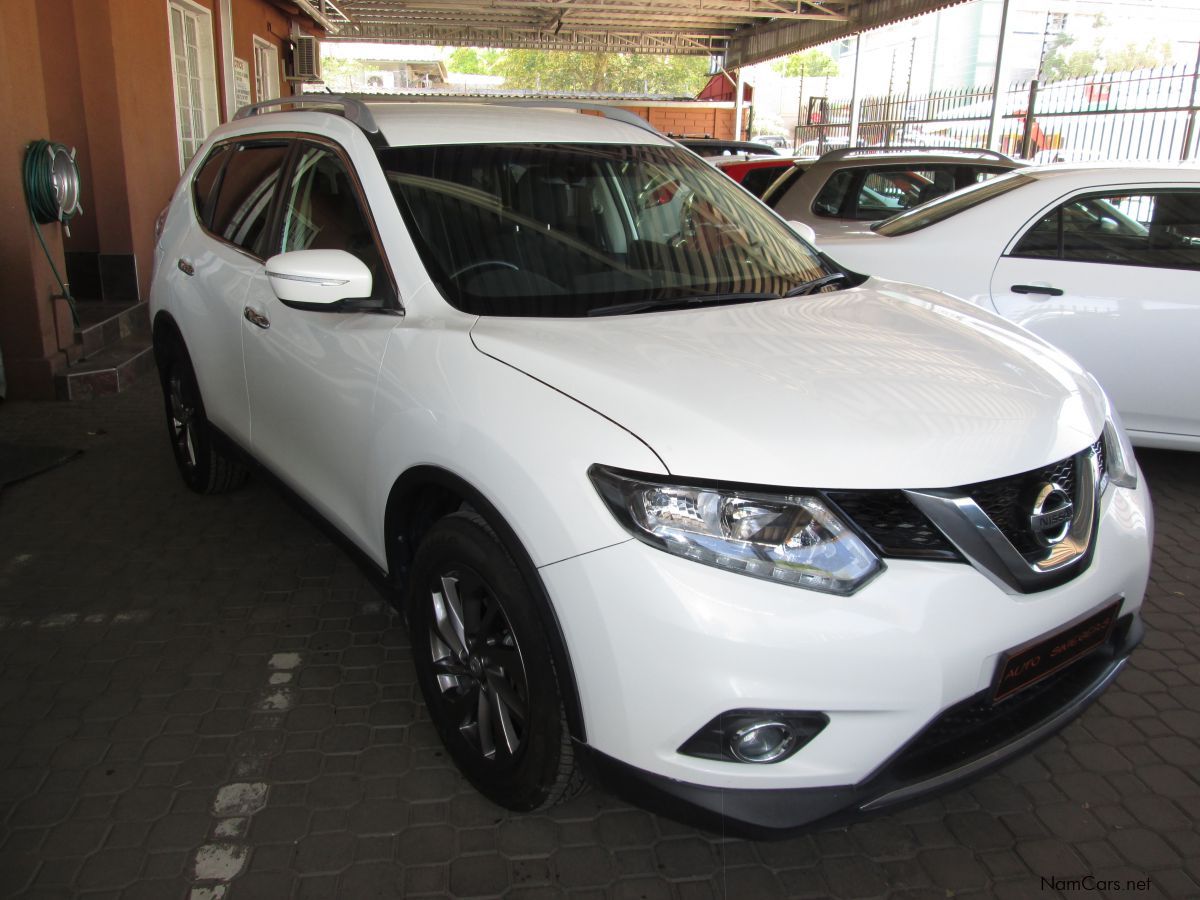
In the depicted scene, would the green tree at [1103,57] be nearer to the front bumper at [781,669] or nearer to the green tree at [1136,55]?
the green tree at [1136,55]

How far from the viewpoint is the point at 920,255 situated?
16.3 feet

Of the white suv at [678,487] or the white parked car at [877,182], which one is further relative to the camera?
the white parked car at [877,182]

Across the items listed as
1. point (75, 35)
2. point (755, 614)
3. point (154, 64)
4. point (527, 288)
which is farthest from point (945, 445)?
point (154, 64)

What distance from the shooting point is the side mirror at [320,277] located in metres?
2.56

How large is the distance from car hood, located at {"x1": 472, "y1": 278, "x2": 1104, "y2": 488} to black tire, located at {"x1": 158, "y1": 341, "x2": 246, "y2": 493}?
2.34 meters

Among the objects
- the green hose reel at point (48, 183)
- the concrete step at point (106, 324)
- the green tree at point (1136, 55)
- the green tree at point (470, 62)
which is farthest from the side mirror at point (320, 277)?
the green tree at point (470, 62)

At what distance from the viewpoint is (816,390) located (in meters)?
2.10

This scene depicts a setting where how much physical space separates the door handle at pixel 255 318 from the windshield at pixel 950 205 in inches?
135

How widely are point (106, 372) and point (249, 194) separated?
332 centimetres

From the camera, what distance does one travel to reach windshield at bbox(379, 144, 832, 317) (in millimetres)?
2688

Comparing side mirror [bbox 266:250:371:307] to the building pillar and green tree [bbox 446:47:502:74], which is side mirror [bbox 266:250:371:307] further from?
green tree [bbox 446:47:502:74]

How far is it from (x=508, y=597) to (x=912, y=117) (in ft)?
65.8

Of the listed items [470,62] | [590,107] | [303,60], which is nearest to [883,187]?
[590,107]

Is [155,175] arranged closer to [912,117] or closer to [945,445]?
[945,445]
